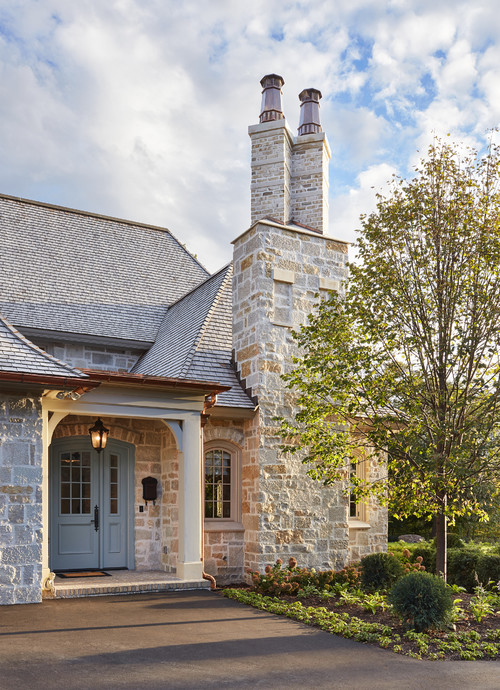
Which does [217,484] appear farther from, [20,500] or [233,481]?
[20,500]

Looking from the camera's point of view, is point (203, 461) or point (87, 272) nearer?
point (203, 461)

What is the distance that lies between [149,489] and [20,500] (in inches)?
126

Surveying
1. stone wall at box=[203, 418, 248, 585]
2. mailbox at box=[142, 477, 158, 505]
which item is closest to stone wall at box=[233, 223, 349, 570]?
stone wall at box=[203, 418, 248, 585]

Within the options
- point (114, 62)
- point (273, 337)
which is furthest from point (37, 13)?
point (273, 337)

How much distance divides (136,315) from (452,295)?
23.7ft

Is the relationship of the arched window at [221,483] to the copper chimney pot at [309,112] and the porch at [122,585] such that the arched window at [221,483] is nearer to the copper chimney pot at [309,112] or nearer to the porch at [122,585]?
the porch at [122,585]

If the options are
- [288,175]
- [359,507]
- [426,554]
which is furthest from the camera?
[288,175]

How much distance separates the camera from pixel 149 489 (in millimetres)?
11523

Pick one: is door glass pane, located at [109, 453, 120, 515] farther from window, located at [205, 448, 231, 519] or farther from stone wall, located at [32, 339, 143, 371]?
stone wall, located at [32, 339, 143, 371]

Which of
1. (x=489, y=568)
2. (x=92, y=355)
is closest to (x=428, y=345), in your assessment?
(x=489, y=568)

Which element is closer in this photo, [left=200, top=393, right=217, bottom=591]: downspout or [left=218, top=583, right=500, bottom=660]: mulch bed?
[left=218, top=583, right=500, bottom=660]: mulch bed

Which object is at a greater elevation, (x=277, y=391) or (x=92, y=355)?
(x=92, y=355)

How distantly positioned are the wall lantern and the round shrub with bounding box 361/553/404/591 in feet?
15.0

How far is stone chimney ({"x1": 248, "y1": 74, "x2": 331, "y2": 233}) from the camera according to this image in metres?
15.2
